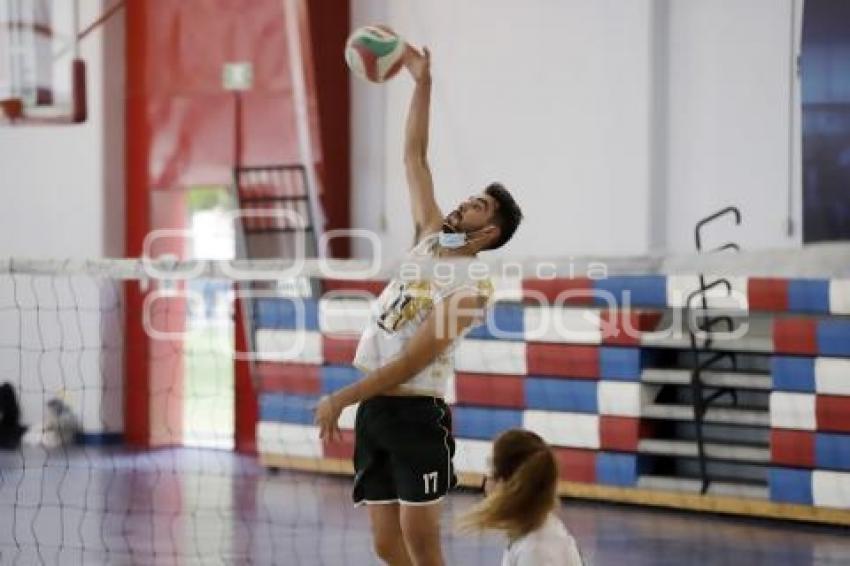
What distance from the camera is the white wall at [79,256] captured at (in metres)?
13.4

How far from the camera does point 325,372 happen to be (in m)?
11.0

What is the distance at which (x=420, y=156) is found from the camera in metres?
5.29

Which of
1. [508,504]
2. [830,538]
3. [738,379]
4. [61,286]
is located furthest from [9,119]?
[508,504]

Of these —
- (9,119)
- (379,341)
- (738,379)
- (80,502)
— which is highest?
(9,119)

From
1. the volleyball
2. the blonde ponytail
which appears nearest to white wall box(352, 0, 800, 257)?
the volleyball

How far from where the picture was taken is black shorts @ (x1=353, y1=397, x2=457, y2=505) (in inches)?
190

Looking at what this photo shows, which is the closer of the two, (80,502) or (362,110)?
(80,502)

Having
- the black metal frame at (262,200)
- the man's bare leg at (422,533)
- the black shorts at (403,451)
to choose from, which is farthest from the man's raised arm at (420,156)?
the black metal frame at (262,200)

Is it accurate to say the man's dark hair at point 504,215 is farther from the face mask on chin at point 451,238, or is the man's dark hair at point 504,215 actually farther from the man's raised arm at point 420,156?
the man's raised arm at point 420,156

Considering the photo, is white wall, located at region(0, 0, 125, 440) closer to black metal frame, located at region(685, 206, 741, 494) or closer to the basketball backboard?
the basketball backboard

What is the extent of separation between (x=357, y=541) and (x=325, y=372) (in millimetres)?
3049

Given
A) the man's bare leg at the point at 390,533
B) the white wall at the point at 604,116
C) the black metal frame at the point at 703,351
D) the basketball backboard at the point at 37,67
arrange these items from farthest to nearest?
the basketball backboard at the point at 37,67 → the white wall at the point at 604,116 → the black metal frame at the point at 703,351 → the man's bare leg at the point at 390,533

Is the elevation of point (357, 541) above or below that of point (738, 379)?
below

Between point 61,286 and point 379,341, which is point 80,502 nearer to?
point 61,286
